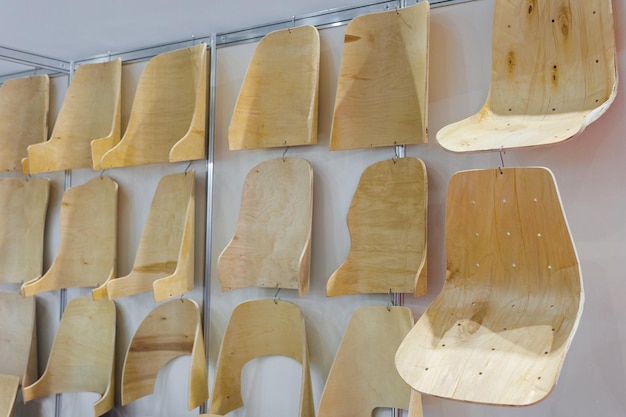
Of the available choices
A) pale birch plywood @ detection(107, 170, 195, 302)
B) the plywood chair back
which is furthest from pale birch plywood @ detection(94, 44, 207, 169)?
the plywood chair back

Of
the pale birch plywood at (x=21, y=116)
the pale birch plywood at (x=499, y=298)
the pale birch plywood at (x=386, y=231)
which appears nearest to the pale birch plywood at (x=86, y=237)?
the pale birch plywood at (x=21, y=116)

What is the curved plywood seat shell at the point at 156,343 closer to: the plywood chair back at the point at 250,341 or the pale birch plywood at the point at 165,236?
the pale birch plywood at the point at 165,236

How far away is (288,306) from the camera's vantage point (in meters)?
2.35

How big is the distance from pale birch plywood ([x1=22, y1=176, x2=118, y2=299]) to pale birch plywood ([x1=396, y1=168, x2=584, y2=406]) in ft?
5.51

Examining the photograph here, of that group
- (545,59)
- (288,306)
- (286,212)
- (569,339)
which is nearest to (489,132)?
(545,59)

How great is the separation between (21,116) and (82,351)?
1.25 metres

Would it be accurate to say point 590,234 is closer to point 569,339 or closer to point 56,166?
point 569,339

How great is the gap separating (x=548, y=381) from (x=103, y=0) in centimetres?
209

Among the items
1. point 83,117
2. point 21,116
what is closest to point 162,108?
point 83,117

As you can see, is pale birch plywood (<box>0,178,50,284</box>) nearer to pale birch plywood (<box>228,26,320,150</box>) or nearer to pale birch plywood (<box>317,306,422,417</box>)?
pale birch plywood (<box>228,26,320,150</box>)

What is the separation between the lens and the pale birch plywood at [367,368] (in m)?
2.10

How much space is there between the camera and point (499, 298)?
5.70 ft

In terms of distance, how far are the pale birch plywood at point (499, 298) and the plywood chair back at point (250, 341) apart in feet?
2.48

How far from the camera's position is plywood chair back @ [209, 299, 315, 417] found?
2.35m
